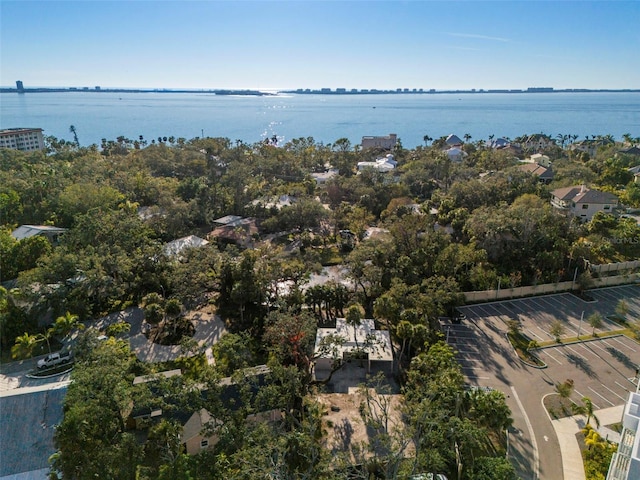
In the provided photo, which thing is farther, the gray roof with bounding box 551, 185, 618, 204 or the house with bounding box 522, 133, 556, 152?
the house with bounding box 522, 133, 556, 152

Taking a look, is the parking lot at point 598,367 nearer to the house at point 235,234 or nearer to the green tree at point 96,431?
the green tree at point 96,431

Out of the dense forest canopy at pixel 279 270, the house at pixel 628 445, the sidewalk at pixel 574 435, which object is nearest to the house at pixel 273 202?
the dense forest canopy at pixel 279 270

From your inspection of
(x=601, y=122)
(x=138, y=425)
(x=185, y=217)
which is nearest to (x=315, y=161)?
(x=185, y=217)

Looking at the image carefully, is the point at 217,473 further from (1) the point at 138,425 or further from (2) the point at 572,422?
(2) the point at 572,422

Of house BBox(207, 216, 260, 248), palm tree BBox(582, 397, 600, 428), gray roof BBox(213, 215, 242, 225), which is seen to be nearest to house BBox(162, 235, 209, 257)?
house BBox(207, 216, 260, 248)

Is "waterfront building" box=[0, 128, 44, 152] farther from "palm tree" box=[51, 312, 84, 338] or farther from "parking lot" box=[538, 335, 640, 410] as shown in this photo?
"parking lot" box=[538, 335, 640, 410]

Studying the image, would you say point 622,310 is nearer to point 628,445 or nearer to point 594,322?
point 594,322

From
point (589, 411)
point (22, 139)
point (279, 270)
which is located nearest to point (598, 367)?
point (589, 411)
